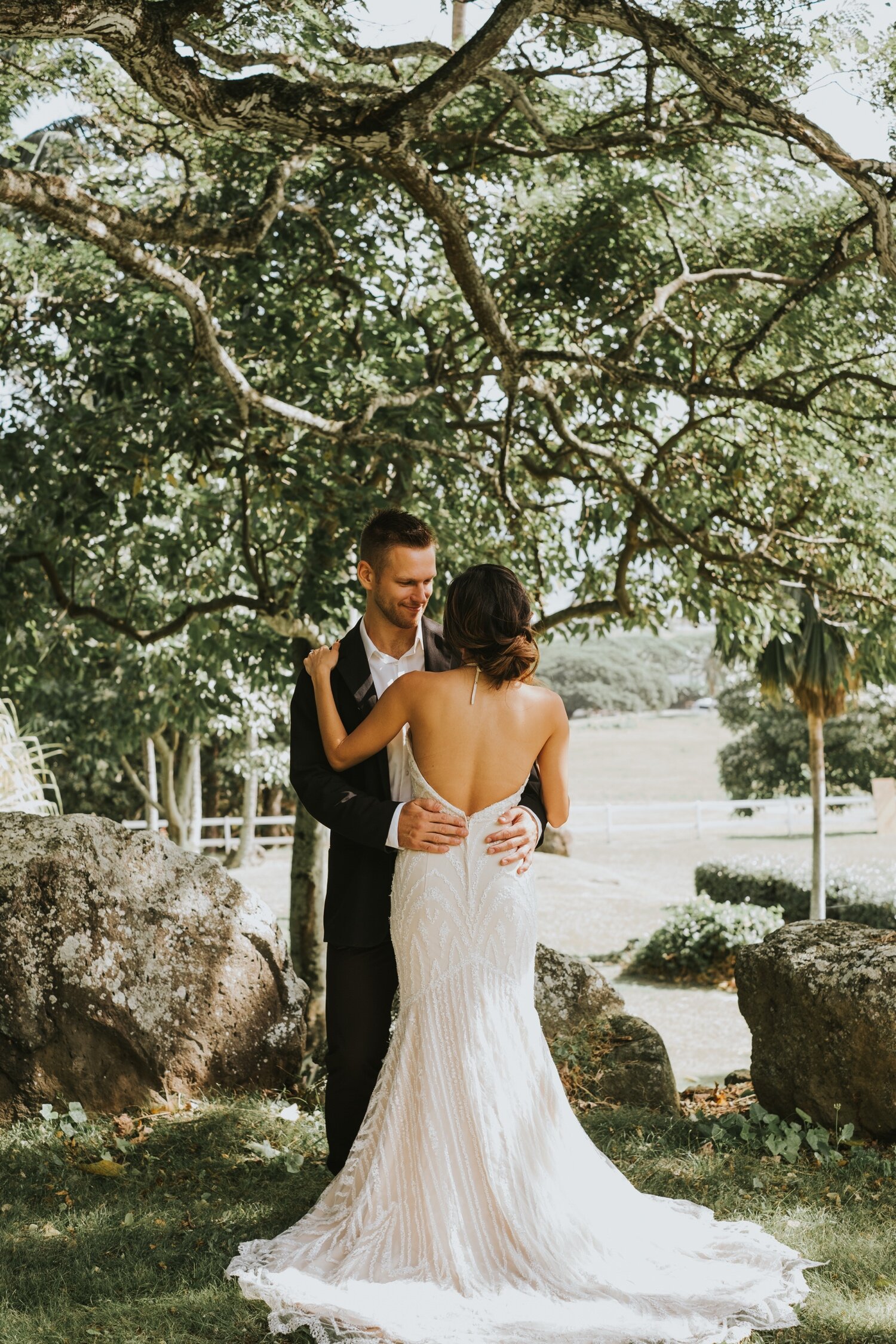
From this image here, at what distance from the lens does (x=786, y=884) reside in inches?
788

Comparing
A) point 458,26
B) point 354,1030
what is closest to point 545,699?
point 354,1030

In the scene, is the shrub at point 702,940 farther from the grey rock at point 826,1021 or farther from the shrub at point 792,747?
the shrub at point 792,747

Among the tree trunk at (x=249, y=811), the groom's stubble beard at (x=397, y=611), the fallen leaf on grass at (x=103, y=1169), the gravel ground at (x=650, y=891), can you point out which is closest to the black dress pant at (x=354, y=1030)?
the fallen leaf on grass at (x=103, y=1169)

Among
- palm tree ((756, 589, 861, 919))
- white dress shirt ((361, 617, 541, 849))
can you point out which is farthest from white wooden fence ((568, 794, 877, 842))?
white dress shirt ((361, 617, 541, 849))

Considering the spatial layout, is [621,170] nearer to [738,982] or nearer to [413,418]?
[413,418]

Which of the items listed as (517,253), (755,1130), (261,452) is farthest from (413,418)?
(755,1130)

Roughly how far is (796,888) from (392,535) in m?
17.2

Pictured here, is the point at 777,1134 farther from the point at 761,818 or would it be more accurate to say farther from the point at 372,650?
the point at 761,818

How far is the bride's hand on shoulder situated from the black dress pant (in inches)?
39.5

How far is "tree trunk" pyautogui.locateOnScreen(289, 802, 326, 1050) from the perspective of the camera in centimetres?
836

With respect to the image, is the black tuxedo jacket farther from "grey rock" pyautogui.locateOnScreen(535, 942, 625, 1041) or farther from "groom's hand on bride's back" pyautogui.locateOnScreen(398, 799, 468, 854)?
"grey rock" pyautogui.locateOnScreen(535, 942, 625, 1041)

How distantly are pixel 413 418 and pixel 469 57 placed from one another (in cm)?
267

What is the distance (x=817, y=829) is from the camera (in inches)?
701

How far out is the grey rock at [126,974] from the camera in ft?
17.5
